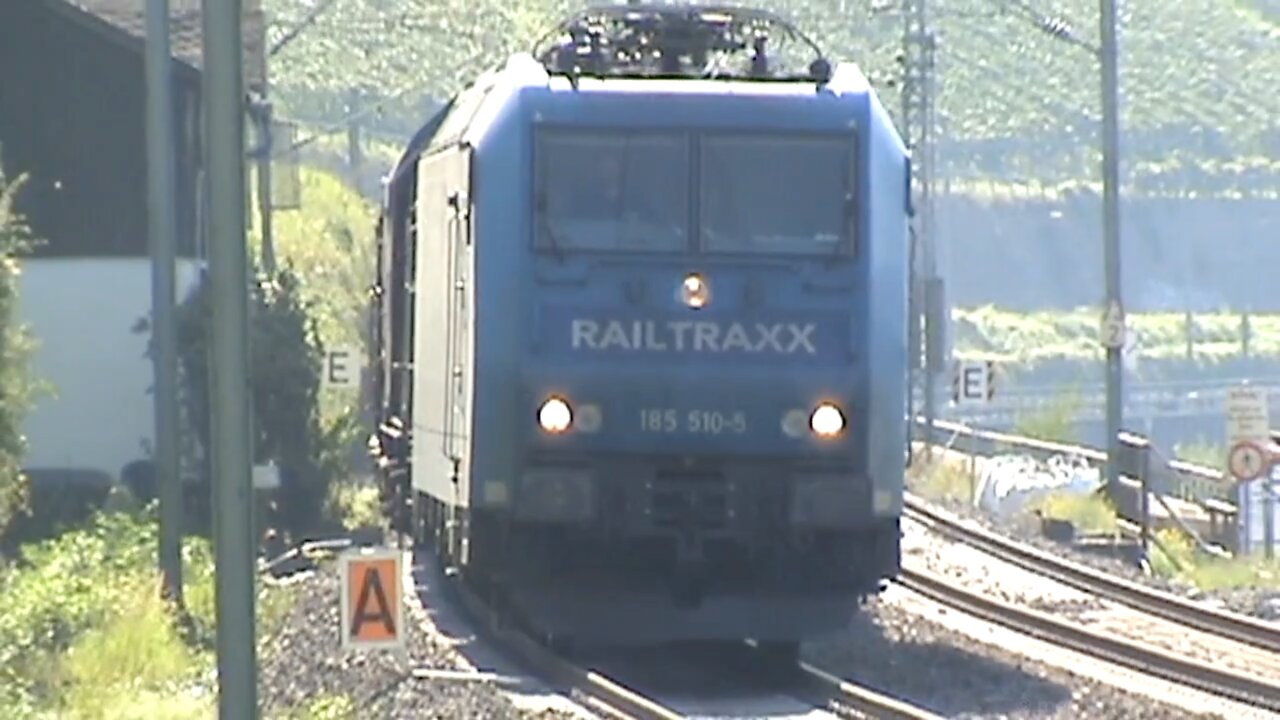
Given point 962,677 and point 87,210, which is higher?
point 87,210

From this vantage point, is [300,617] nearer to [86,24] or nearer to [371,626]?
[371,626]

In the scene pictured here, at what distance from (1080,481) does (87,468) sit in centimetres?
1263

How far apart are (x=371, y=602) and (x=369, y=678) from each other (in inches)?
211

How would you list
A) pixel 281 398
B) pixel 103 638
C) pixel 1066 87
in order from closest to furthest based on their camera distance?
pixel 103 638 < pixel 281 398 < pixel 1066 87

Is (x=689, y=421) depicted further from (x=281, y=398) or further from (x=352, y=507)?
(x=352, y=507)

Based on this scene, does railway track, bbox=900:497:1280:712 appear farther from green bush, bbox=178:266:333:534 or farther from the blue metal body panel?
green bush, bbox=178:266:333:534

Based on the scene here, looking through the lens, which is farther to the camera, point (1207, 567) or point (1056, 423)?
point (1056, 423)

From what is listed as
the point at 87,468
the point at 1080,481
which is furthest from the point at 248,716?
the point at 87,468

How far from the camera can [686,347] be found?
1780 centimetres

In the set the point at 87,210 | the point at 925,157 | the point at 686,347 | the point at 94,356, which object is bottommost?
the point at 94,356

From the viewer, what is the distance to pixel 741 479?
17.8 m

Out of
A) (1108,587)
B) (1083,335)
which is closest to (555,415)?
(1108,587)

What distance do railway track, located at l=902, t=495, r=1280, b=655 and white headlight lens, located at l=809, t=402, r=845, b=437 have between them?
3921mm

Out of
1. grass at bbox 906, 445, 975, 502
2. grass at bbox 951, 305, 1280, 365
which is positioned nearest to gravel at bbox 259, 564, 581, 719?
grass at bbox 906, 445, 975, 502
